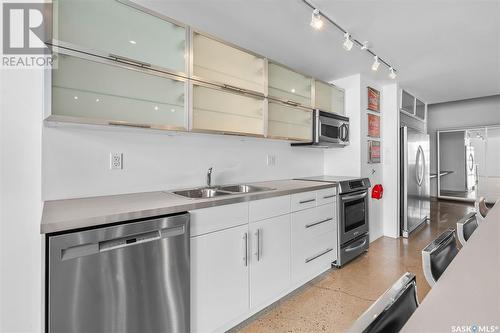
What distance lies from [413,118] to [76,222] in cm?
530

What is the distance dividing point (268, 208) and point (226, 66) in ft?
4.23

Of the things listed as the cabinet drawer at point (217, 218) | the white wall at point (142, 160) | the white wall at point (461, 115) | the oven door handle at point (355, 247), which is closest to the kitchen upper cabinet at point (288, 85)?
the white wall at point (142, 160)

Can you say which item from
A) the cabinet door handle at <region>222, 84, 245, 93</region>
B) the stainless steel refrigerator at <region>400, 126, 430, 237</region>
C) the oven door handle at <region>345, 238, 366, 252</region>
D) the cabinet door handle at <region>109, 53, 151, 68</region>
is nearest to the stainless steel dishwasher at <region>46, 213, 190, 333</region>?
the cabinet door handle at <region>109, 53, 151, 68</region>

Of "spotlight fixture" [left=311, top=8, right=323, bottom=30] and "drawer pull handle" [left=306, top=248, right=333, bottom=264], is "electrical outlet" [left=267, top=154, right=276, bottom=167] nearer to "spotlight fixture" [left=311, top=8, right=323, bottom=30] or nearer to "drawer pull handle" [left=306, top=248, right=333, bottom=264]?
"drawer pull handle" [left=306, top=248, right=333, bottom=264]

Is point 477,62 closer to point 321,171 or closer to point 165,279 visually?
point 321,171

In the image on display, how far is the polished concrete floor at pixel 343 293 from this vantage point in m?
1.92

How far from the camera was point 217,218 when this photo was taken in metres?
1.71

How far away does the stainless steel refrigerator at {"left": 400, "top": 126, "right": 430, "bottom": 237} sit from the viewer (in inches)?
155

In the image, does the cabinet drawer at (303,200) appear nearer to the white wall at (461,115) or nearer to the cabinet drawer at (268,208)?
the cabinet drawer at (268,208)

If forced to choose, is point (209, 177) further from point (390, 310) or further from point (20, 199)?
point (390, 310)

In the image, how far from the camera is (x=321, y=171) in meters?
3.82

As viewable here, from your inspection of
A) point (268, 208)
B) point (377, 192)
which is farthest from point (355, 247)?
point (268, 208)

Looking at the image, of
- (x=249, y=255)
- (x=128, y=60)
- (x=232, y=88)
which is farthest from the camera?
(x=232, y=88)

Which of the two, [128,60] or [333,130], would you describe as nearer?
[128,60]
